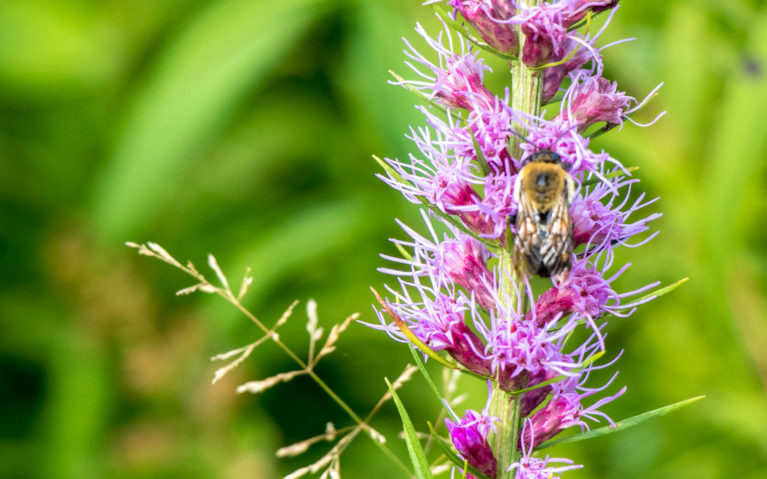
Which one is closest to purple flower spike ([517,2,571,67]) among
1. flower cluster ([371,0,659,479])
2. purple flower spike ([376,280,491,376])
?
flower cluster ([371,0,659,479])

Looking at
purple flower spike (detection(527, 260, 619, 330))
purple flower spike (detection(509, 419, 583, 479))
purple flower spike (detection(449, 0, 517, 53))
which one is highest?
purple flower spike (detection(449, 0, 517, 53))

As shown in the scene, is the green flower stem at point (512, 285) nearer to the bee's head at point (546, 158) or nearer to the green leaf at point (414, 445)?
the bee's head at point (546, 158)

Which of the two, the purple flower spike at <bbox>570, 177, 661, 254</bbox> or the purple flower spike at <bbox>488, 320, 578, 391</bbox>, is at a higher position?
the purple flower spike at <bbox>570, 177, 661, 254</bbox>

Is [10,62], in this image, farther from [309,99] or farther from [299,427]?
[299,427]

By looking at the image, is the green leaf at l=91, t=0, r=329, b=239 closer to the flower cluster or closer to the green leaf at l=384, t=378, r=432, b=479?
the flower cluster

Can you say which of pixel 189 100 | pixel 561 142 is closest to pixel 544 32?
pixel 561 142

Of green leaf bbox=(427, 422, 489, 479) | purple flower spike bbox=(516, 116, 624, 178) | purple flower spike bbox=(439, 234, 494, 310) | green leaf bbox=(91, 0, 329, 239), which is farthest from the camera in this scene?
green leaf bbox=(91, 0, 329, 239)

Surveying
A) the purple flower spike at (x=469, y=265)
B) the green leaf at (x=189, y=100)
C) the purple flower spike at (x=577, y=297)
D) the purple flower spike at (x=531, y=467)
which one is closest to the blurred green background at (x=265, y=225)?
the green leaf at (x=189, y=100)

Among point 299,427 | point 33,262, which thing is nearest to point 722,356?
point 299,427
